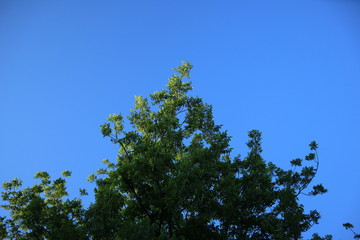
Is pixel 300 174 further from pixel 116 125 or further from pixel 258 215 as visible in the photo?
pixel 116 125

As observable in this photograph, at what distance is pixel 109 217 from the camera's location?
13539 mm

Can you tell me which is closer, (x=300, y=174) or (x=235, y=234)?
(x=235, y=234)

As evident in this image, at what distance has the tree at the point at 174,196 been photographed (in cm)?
1338

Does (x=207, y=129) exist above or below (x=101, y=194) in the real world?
above

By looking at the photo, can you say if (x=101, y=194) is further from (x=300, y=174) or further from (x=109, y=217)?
(x=300, y=174)

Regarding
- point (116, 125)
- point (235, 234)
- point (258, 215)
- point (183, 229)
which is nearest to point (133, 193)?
point (183, 229)

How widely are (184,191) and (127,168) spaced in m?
3.87

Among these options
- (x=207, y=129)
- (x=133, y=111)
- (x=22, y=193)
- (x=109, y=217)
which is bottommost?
(x=109, y=217)

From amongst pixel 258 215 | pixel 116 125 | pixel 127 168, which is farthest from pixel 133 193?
pixel 258 215

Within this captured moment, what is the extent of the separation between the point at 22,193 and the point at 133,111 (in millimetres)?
9263

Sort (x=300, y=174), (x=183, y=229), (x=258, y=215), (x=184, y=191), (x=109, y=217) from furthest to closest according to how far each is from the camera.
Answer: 1. (x=300, y=174)
2. (x=258, y=215)
3. (x=183, y=229)
4. (x=109, y=217)
5. (x=184, y=191)

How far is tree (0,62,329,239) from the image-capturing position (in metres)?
13.4

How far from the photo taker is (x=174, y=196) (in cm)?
1284

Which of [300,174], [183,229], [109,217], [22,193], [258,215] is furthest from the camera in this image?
[300,174]
